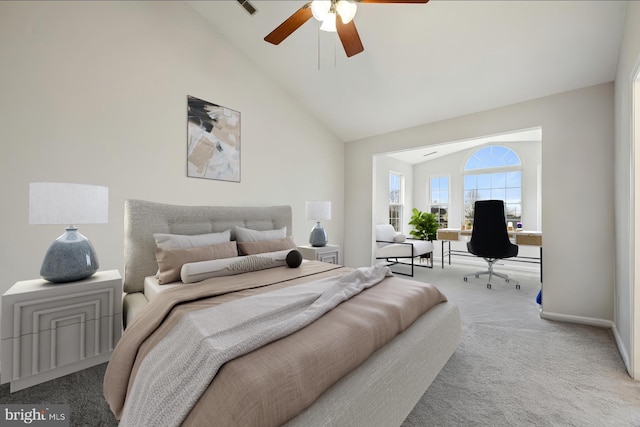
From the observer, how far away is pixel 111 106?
241 centimetres

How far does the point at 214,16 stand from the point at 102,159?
2.02 meters

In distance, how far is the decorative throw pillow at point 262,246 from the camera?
101 inches

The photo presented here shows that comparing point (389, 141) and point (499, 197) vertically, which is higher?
point (389, 141)

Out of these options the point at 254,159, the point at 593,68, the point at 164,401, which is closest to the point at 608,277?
the point at 593,68

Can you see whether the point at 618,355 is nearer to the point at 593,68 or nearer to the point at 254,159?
the point at 593,68

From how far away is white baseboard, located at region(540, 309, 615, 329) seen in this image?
8.36ft

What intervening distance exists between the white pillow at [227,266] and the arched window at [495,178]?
17.5ft

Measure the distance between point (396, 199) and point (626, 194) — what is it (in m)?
4.53

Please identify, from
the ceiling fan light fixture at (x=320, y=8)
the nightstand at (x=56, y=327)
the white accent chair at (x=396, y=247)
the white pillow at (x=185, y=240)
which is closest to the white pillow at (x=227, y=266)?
the white pillow at (x=185, y=240)

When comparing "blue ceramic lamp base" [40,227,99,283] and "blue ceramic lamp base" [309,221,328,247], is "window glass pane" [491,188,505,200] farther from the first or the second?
"blue ceramic lamp base" [40,227,99,283]

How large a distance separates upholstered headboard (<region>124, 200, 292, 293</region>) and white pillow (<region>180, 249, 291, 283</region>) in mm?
553

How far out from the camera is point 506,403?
1552 millimetres

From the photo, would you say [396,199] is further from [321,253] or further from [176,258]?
[176,258]

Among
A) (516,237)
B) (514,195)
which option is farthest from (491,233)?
(514,195)
